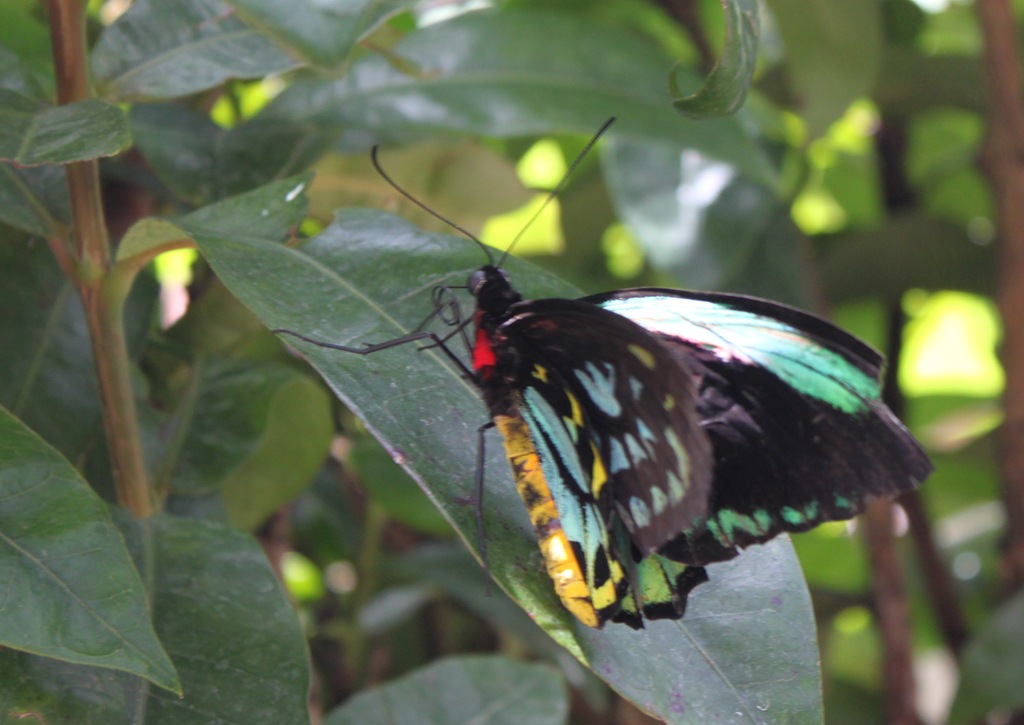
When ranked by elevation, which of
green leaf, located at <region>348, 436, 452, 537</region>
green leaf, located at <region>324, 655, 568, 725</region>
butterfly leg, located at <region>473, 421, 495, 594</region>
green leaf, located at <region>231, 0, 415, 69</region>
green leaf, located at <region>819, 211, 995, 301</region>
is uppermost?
green leaf, located at <region>231, 0, 415, 69</region>

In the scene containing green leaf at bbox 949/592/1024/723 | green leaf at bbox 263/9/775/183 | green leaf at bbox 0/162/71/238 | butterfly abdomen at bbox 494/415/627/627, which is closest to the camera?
butterfly abdomen at bbox 494/415/627/627

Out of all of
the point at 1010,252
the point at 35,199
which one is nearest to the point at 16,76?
the point at 35,199

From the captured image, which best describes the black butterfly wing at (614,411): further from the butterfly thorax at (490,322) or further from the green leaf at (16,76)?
the green leaf at (16,76)

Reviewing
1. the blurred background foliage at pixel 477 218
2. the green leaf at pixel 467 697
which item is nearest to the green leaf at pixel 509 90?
the blurred background foliage at pixel 477 218

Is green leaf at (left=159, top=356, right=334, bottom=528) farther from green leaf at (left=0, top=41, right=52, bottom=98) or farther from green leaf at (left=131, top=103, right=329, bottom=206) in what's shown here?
green leaf at (left=0, top=41, right=52, bottom=98)

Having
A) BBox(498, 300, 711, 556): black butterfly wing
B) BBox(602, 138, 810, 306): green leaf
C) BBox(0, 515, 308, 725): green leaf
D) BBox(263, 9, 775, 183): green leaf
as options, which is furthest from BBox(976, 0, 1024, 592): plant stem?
BBox(0, 515, 308, 725): green leaf

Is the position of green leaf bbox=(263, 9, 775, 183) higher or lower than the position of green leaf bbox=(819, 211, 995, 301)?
higher
